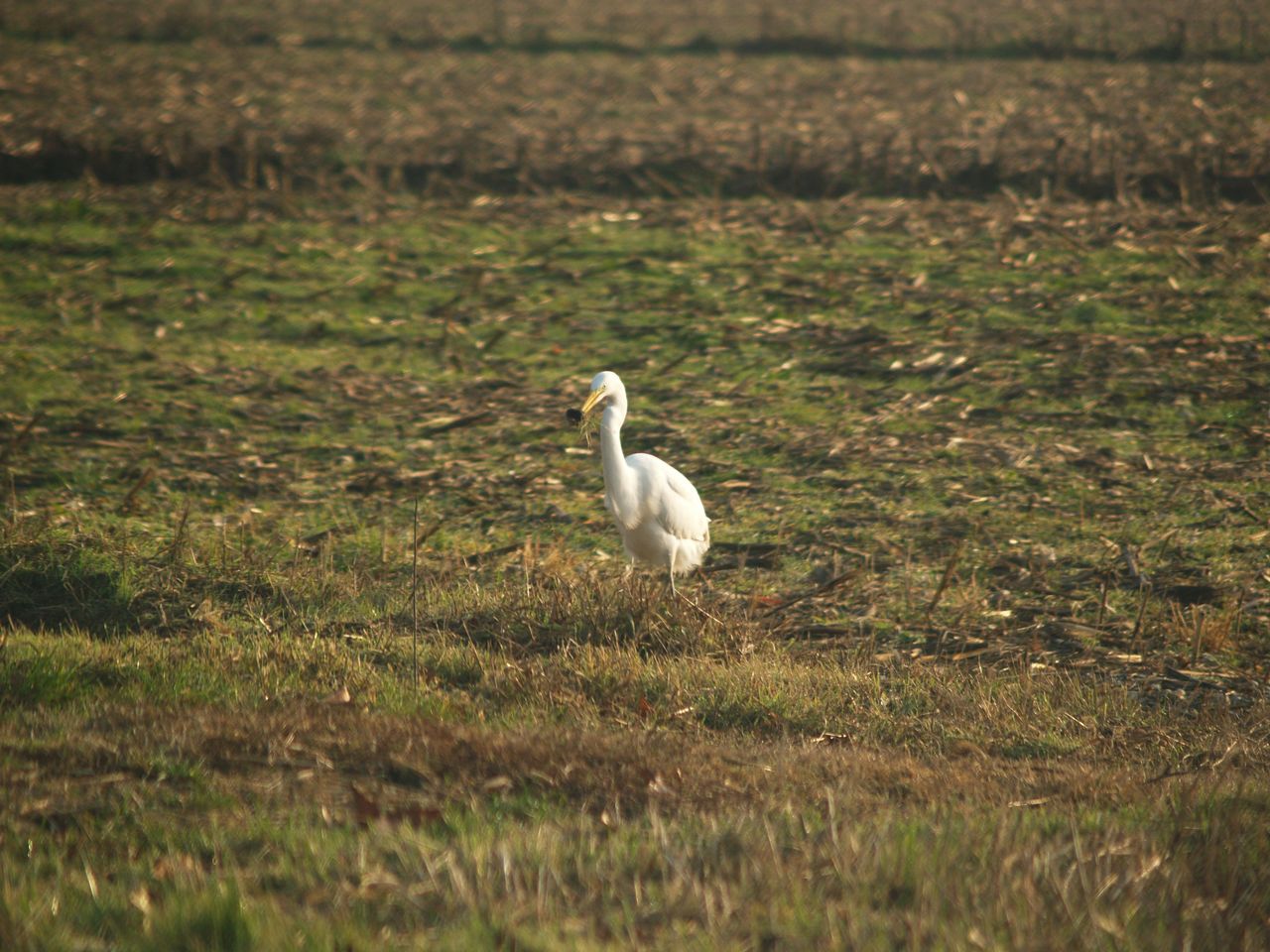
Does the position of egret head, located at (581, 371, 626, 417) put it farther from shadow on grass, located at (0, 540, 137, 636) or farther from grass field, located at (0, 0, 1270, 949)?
shadow on grass, located at (0, 540, 137, 636)

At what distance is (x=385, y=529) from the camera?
8.80 m

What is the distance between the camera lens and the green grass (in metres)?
4.13

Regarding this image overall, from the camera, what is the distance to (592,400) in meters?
7.81

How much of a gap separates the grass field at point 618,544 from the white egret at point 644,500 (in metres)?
0.35

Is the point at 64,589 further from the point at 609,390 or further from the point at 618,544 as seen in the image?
the point at 618,544

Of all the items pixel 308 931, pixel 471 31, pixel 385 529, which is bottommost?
pixel 385 529

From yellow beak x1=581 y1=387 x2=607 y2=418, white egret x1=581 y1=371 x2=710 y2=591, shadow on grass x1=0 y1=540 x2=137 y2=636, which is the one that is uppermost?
yellow beak x1=581 y1=387 x2=607 y2=418

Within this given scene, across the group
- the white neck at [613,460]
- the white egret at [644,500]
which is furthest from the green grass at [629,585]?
the white neck at [613,460]

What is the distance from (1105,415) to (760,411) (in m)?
2.93

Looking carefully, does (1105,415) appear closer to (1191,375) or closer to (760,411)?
(1191,375)

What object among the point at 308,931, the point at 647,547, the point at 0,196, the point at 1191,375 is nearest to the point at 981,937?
the point at 308,931

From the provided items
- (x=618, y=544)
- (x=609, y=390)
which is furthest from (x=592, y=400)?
(x=618, y=544)

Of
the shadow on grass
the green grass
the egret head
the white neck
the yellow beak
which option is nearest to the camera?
the green grass

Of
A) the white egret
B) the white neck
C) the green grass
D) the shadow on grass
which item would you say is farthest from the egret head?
the shadow on grass
